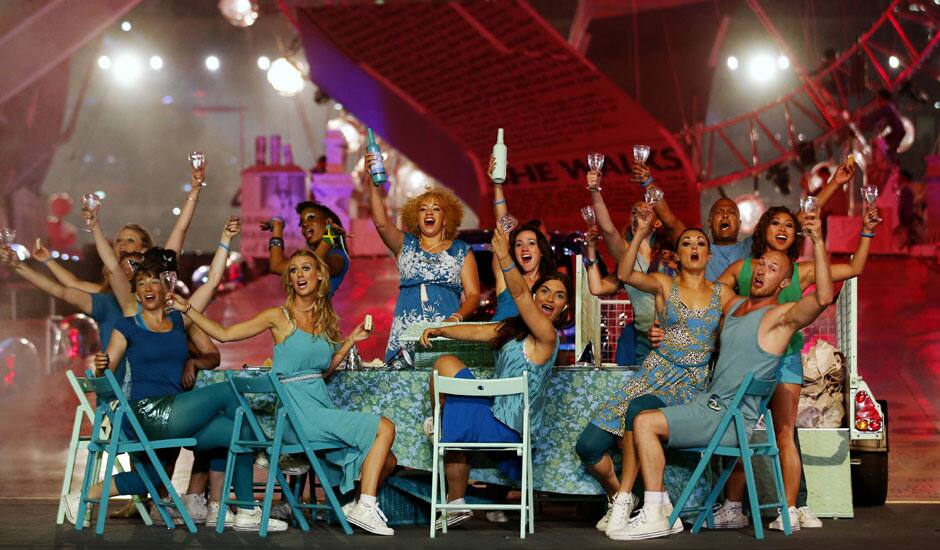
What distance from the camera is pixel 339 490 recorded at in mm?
5324

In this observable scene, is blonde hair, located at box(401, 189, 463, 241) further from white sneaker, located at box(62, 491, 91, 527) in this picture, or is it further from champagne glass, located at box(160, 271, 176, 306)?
white sneaker, located at box(62, 491, 91, 527)

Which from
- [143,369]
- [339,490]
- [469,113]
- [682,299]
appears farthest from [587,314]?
[469,113]

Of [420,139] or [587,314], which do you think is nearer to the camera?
[587,314]

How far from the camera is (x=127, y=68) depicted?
17.9m

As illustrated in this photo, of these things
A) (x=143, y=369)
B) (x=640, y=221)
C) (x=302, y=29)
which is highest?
(x=302, y=29)

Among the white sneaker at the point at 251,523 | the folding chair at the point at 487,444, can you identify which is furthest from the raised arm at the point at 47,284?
the folding chair at the point at 487,444

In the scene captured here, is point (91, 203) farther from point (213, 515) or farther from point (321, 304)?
point (213, 515)

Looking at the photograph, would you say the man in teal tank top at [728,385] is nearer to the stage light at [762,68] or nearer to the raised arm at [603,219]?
the raised arm at [603,219]

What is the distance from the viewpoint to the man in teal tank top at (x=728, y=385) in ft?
15.0

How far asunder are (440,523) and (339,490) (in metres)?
0.65

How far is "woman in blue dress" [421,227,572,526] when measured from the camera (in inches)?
186

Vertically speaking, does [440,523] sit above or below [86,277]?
below

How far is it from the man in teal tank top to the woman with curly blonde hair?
3.92 ft

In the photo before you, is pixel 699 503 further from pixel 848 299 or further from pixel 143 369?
pixel 143 369
